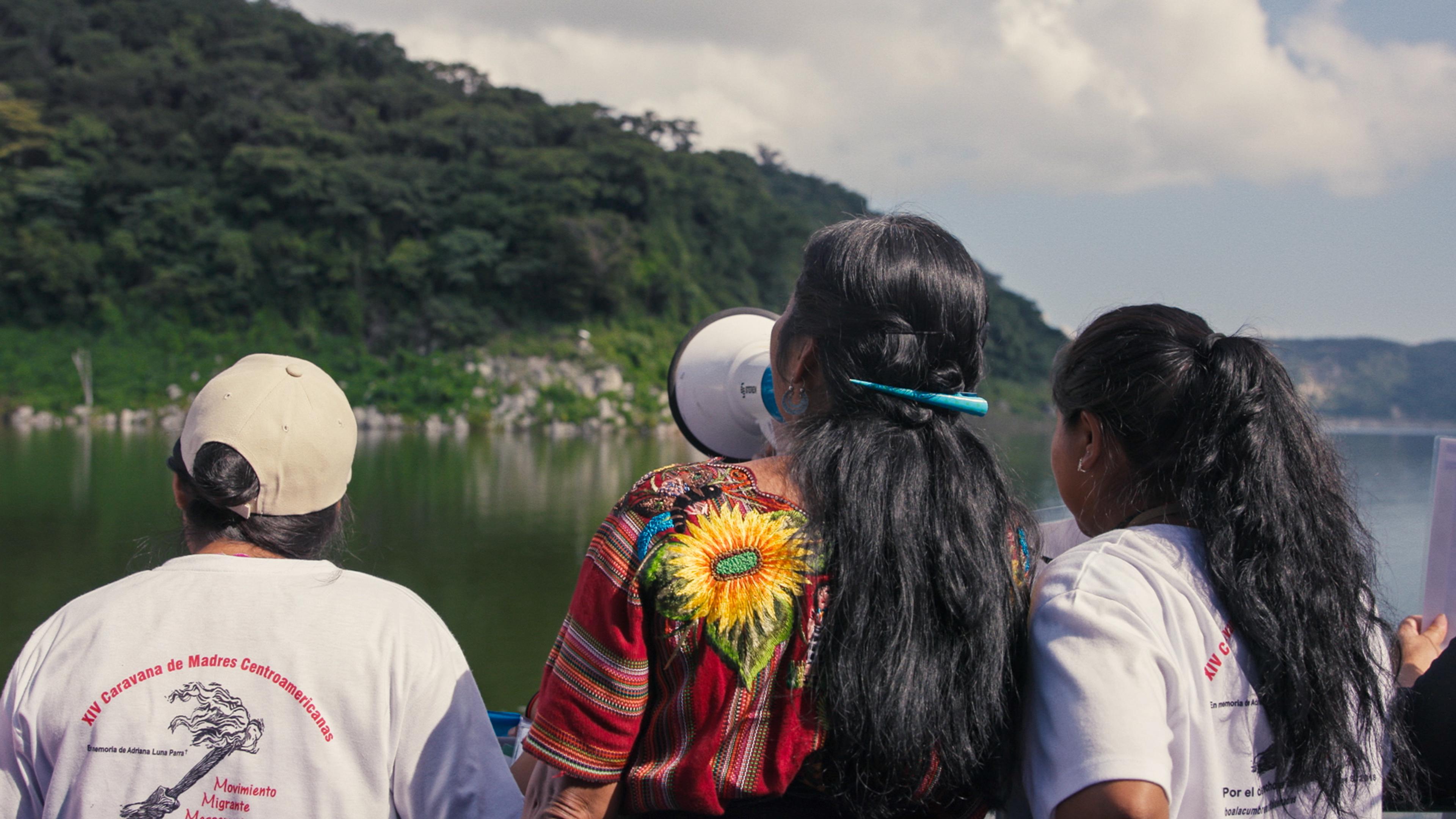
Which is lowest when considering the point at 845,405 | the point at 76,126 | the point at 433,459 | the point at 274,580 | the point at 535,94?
the point at 433,459

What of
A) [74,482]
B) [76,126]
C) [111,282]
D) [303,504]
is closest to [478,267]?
[111,282]

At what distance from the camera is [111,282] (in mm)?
30141

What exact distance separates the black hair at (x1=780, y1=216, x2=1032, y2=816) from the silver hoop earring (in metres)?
0.03

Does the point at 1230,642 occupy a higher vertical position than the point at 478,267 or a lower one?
lower

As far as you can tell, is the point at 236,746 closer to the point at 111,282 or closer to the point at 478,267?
the point at 478,267

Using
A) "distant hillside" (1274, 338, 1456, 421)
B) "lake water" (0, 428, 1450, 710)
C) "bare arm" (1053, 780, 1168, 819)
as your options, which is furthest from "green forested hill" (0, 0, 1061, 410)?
"bare arm" (1053, 780, 1168, 819)

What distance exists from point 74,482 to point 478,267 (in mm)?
18335

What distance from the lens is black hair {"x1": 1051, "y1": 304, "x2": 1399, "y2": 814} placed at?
1084mm

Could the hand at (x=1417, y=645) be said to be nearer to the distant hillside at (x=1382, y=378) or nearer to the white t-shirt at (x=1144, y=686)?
the white t-shirt at (x=1144, y=686)

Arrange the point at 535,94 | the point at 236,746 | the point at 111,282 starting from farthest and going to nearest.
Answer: the point at 535,94 → the point at 111,282 → the point at 236,746

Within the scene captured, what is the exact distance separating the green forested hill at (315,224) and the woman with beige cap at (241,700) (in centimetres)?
2722

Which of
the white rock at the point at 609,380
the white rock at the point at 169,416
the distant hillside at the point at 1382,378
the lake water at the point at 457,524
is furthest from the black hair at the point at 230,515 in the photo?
the white rock at the point at 169,416

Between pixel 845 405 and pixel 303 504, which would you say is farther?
pixel 303 504

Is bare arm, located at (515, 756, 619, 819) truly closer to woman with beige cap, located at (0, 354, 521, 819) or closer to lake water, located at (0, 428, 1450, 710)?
woman with beige cap, located at (0, 354, 521, 819)
